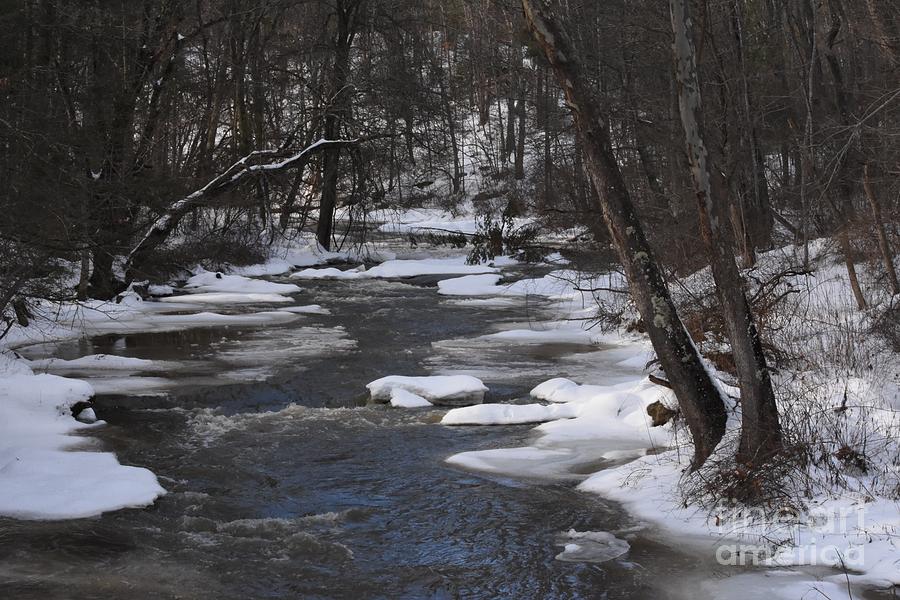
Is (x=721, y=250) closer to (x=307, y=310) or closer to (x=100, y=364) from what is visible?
(x=100, y=364)

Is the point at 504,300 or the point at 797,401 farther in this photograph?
the point at 504,300

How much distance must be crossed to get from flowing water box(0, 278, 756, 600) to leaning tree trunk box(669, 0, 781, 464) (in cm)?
114

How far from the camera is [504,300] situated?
2131 cm

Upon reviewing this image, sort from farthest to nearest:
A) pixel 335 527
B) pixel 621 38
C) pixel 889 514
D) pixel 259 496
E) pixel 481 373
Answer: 1. pixel 621 38
2. pixel 481 373
3. pixel 259 496
4. pixel 335 527
5. pixel 889 514

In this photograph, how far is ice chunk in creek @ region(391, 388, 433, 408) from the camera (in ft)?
35.9

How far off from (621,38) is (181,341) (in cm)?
1427

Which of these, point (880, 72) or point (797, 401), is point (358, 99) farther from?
point (797, 401)

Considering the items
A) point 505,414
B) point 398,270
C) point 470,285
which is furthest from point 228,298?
point 505,414

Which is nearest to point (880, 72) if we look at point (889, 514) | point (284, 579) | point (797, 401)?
point (797, 401)

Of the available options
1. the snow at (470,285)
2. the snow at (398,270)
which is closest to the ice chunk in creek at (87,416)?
the snow at (470,285)

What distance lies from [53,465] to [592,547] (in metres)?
4.80

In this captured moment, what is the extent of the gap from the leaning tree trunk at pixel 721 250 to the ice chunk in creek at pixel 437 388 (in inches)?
186

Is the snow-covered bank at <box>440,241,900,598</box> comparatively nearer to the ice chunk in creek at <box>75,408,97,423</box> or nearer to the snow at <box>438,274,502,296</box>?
the ice chunk in creek at <box>75,408,97,423</box>

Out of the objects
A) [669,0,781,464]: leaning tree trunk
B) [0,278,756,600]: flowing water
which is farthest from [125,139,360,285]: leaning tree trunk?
[669,0,781,464]: leaning tree trunk
